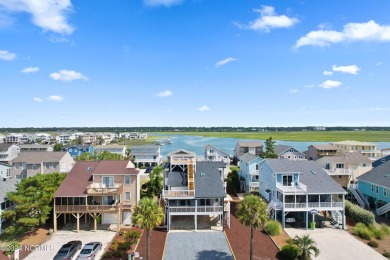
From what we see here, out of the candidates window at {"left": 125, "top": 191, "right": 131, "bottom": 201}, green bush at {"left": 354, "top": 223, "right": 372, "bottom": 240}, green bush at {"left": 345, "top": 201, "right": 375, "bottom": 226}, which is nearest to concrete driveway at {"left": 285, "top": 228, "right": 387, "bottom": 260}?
green bush at {"left": 354, "top": 223, "right": 372, "bottom": 240}

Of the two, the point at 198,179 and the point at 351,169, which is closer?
the point at 198,179

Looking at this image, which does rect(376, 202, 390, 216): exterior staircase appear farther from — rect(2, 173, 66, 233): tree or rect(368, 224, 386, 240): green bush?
rect(2, 173, 66, 233): tree

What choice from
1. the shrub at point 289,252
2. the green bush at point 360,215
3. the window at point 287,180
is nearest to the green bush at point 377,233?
the green bush at point 360,215

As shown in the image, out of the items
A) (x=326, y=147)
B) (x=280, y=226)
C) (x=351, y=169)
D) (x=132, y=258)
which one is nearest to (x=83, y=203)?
(x=132, y=258)

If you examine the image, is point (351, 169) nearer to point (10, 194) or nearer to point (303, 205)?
point (303, 205)

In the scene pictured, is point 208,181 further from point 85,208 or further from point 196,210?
point 85,208
